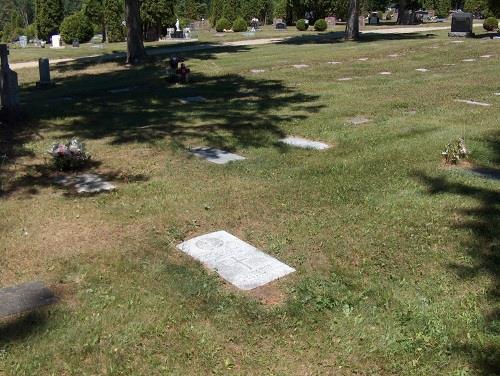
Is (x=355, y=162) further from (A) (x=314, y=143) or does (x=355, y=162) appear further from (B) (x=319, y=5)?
(B) (x=319, y=5)

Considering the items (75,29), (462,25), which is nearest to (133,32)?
(462,25)

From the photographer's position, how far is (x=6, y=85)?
32.4 feet

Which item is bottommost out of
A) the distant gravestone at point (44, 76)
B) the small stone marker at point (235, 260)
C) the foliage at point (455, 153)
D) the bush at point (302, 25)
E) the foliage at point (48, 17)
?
the small stone marker at point (235, 260)

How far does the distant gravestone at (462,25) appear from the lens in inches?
1032

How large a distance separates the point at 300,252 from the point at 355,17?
2431 centimetres

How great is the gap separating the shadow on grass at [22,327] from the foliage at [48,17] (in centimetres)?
5093

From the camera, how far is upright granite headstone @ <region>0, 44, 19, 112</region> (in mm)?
9914

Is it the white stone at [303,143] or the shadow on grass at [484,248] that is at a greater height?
the white stone at [303,143]

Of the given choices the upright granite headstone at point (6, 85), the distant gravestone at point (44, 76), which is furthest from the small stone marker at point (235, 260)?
the distant gravestone at point (44, 76)

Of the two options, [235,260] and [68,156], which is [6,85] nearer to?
[68,156]

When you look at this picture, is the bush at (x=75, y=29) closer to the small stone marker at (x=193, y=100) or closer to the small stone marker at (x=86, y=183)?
the small stone marker at (x=193, y=100)

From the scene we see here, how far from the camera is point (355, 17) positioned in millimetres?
26688

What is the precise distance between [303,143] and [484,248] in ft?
12.8

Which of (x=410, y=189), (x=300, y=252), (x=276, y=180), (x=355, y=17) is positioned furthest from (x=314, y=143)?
(x=355, y=17)
